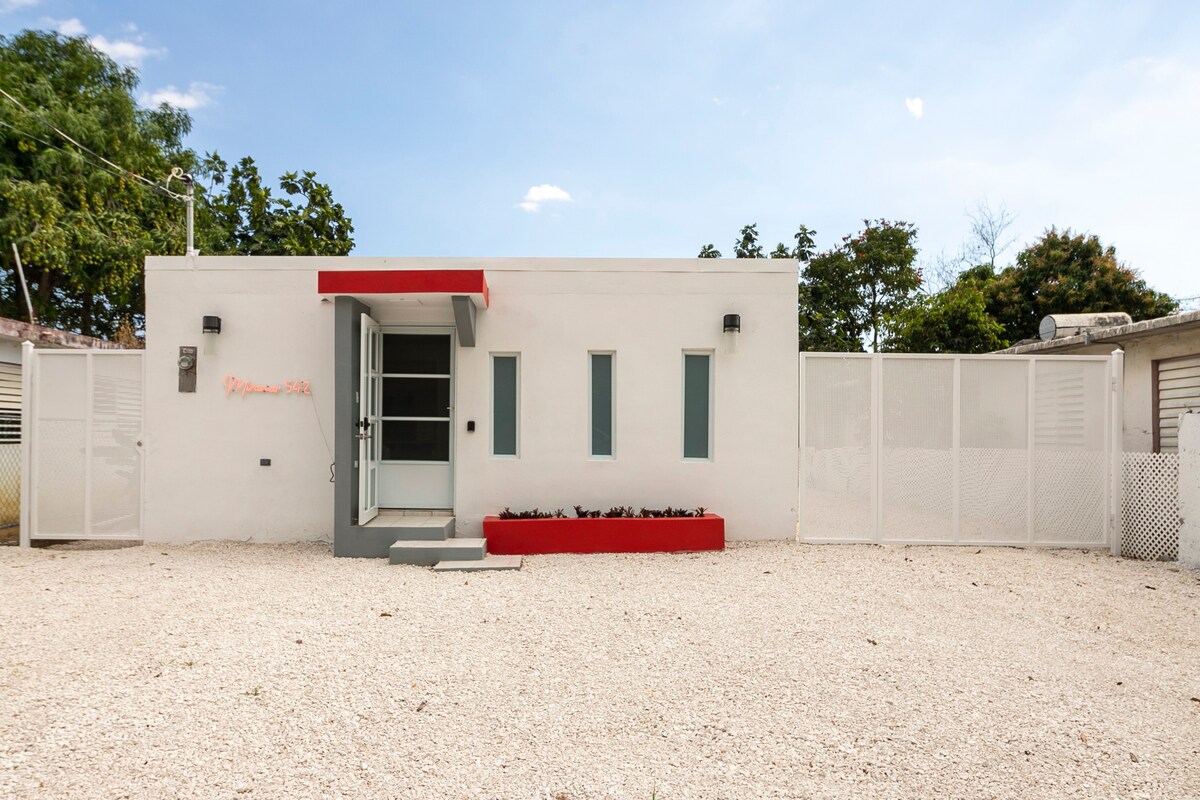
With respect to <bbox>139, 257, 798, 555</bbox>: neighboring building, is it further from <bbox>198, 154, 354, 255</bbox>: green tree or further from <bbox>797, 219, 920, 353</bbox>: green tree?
<bbox>797, 219, 920, 353</bbox>: green tree

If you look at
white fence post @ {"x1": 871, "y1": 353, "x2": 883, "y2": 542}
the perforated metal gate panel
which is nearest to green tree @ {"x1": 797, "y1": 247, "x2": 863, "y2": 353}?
white fence post @ {"x1": 871, "y1": 353, "x2": 883, "y2": 542}

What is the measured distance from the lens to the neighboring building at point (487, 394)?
6578mm

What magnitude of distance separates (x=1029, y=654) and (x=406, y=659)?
3872 mm

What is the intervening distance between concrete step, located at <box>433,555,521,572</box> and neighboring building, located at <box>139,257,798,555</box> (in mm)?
927

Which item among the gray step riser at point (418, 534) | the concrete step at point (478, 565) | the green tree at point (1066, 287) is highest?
the green tree at point (1066, 287)

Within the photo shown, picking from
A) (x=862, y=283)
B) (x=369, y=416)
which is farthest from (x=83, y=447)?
(x=862, y=283)

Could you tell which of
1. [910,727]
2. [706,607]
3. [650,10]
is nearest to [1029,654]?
[910,727]

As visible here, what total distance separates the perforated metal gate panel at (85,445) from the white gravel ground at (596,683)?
104 cm

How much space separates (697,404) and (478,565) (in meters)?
2.95

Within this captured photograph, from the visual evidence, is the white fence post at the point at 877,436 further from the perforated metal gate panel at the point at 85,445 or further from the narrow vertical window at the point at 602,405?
the perforated metal gate panel at the point at 85,445

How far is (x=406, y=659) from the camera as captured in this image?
11.7 ft

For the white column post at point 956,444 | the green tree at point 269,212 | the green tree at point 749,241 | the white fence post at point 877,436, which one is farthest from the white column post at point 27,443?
the green tree at point 749,241

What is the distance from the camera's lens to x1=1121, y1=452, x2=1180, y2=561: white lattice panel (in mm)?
6148

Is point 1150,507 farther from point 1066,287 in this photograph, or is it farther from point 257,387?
point 1066,287
